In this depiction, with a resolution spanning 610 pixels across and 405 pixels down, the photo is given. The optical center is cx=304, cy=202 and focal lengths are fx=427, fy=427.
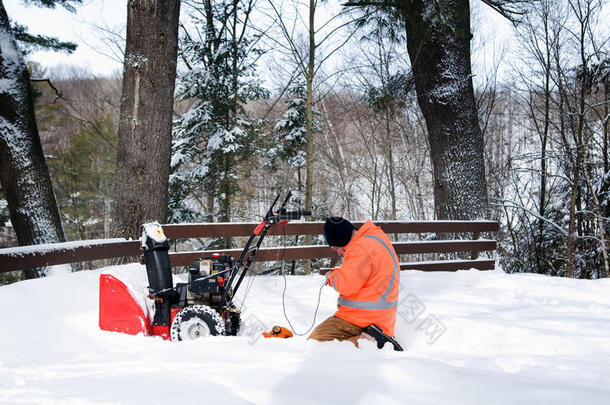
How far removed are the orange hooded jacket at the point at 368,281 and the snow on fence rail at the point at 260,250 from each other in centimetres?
198

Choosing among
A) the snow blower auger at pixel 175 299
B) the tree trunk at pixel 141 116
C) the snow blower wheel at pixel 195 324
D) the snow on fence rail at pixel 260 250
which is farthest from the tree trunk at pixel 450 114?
the snow blower wheel at pixel 195 324

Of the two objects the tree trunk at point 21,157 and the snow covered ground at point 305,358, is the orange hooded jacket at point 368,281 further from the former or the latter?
the tree trunk at point 21,157

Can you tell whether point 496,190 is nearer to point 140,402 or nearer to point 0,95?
point 0,95

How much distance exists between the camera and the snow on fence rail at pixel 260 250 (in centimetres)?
439

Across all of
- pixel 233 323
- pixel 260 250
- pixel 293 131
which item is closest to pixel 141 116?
pixel 260 250

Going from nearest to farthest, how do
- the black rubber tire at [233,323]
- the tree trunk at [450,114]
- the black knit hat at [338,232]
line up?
1. the black knit hat at [338,232]
2. the black rubber tire at [233,323]
3. the tree trunk at [450,114]

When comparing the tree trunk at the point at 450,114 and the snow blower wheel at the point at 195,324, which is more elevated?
the tree trunk at the point at 450,114

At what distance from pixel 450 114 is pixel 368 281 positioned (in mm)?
6347

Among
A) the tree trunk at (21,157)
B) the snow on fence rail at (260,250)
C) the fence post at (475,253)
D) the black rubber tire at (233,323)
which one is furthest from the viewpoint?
the fence post at (475,253)

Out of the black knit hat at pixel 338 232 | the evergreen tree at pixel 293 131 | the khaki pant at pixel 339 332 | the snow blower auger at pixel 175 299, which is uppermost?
the evergreen tree at pixel 293 131

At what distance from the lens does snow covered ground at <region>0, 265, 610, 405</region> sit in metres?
2.19

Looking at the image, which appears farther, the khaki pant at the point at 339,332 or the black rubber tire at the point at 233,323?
the black rubber tire at the point at 233,323

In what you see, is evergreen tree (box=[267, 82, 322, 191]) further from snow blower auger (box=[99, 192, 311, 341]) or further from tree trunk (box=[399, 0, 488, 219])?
snow blower auger (box=[99, 192, 311, 341])

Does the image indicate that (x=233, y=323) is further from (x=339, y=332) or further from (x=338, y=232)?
(x=338, y=232)
